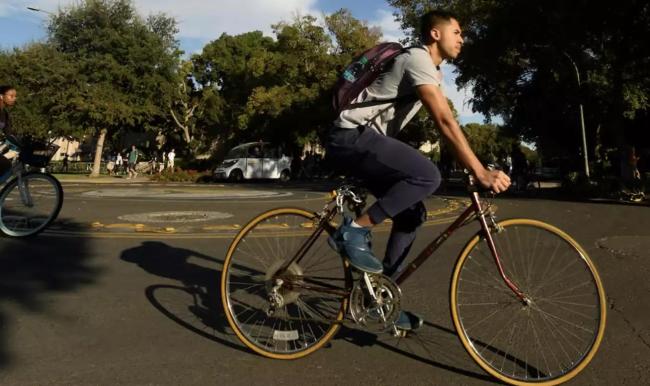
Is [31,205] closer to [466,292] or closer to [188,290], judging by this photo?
[188,290]

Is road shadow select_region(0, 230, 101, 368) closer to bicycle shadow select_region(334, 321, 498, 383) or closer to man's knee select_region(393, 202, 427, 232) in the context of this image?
bicycle shadow select_region(334, 321, 498, 383)

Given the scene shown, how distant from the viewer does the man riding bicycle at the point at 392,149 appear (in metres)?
2.96

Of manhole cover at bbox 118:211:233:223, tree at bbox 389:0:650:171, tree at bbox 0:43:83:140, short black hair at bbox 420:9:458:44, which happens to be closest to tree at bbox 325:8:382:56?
tree at bbox 389:0:650:171

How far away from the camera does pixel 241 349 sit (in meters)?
3.41

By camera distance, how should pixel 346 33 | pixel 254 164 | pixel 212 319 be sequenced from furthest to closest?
pixel 346 33
pixel 254 164
pixel 212 319

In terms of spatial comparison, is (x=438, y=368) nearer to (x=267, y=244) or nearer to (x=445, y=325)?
(x=445, y=325)

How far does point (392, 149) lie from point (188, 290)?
2.37 meters

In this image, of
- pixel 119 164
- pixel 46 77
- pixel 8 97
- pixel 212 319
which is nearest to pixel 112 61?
pixel 46 77

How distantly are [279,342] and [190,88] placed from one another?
1899 inches

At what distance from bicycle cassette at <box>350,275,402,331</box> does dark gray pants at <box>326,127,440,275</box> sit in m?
0.34

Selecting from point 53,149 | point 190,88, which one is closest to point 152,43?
point 190,88

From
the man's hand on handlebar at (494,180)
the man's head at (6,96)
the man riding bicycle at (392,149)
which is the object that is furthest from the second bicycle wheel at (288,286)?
the man's head at (6,96)

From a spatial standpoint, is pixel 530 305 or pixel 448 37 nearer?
pixel 530 305

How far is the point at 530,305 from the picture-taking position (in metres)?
3.10
